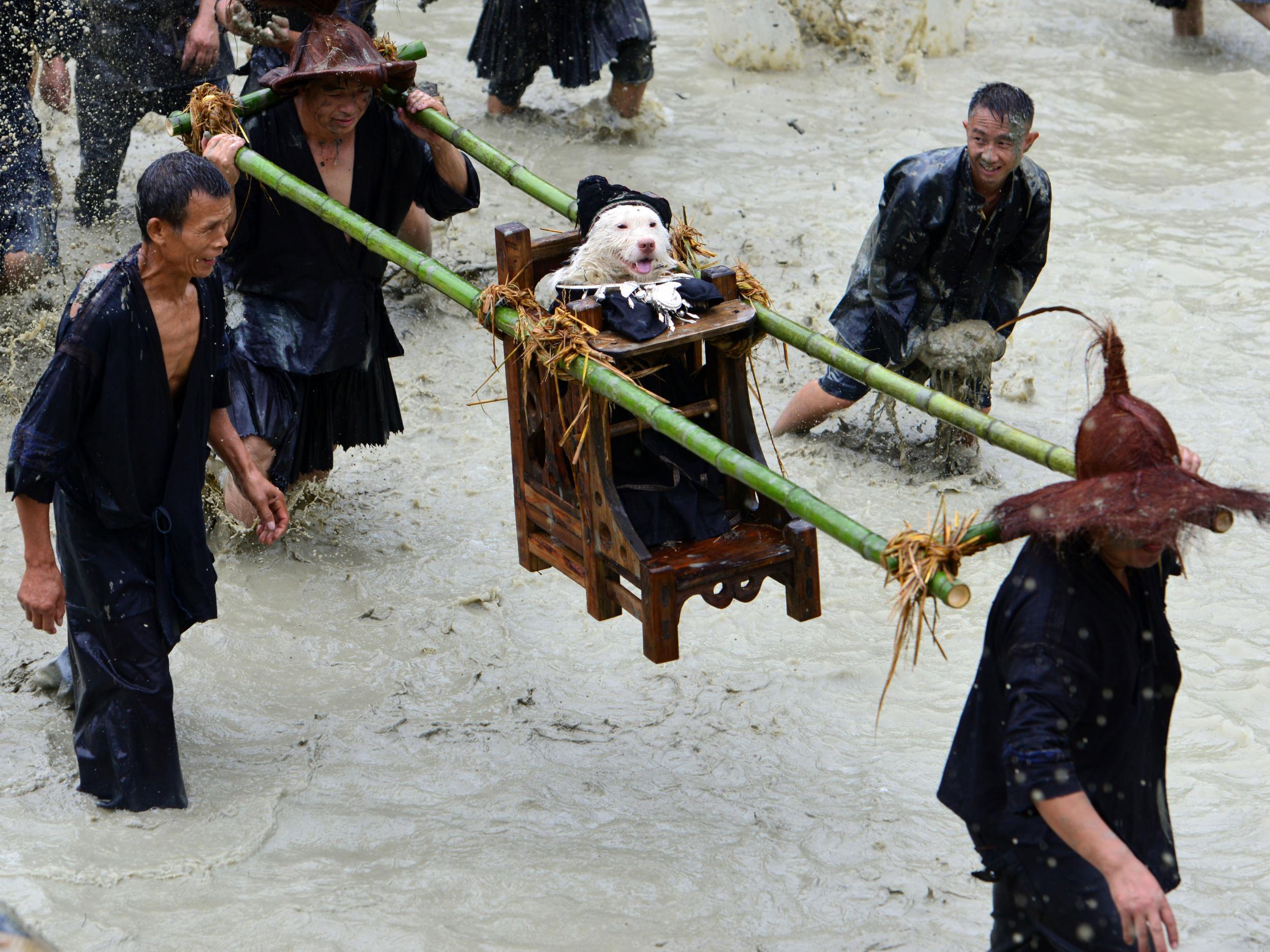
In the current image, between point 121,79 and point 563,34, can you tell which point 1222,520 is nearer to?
point 121,79

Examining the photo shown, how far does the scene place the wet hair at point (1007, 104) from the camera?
193 inches

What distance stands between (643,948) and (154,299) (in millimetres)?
1882

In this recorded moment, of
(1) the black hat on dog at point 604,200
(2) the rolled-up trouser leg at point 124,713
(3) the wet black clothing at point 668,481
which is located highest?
(1) the black hat on dog at point 604,200

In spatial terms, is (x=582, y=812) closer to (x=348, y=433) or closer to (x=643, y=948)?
(x=643, y=948)

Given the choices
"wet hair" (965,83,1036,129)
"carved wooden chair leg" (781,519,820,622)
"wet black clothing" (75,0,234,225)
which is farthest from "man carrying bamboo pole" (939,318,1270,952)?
"wet black clothing" (75,0,234,225)

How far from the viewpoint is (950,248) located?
529 centimetres

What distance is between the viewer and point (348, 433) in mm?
5012

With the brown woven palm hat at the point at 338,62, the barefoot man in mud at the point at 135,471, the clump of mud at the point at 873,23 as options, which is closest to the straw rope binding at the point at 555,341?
the barefoot man in mud at the point at 135,471

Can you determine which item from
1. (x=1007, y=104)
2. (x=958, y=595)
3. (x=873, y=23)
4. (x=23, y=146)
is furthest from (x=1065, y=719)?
(x=873, y=23)

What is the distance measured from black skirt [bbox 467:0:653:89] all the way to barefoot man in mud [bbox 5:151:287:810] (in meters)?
4.50

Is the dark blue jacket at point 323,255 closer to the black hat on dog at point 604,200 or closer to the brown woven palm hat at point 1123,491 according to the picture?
the black hat on dog at point 604,200

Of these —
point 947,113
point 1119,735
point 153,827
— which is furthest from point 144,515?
point 947,113

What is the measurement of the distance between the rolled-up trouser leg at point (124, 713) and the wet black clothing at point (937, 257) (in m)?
2.82

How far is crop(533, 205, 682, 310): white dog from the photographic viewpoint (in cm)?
361
